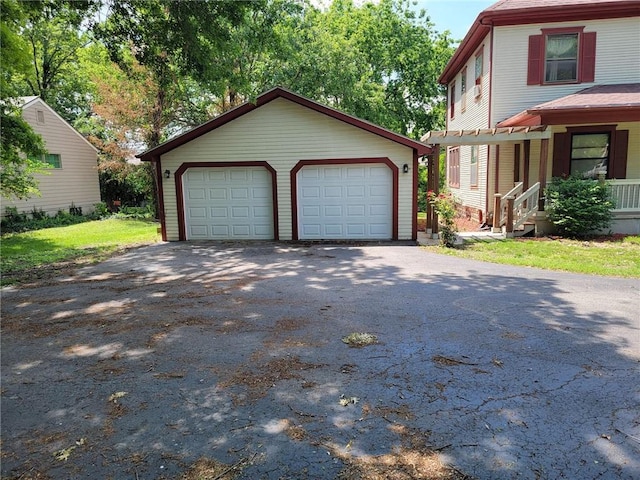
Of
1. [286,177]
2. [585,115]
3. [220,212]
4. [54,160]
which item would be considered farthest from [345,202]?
[54,160]

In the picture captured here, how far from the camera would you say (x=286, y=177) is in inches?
474

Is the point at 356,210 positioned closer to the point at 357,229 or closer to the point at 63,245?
the point at 357,229

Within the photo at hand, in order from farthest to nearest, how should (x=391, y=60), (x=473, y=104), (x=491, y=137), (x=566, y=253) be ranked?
(x=391, y=60) → (x=473, y=104) → (x=491, y=137) → (x=566, y=253)

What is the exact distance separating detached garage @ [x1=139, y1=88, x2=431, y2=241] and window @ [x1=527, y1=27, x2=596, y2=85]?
503cm

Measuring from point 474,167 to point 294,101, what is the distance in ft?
25.4


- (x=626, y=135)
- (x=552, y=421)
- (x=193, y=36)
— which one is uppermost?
(x=193, y=36)

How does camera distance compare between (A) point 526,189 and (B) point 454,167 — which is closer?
(A) point 526,189

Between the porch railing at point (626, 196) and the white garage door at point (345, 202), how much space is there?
5964 millimetres

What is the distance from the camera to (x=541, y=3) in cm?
1288

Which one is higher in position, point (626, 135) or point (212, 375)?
point (626, 135)

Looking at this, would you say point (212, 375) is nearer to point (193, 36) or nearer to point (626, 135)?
point (193, 36)

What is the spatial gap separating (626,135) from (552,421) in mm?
12620

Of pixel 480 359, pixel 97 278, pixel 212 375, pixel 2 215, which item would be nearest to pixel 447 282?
pixel 480 359

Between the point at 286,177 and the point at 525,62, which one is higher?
the point at 525,62
